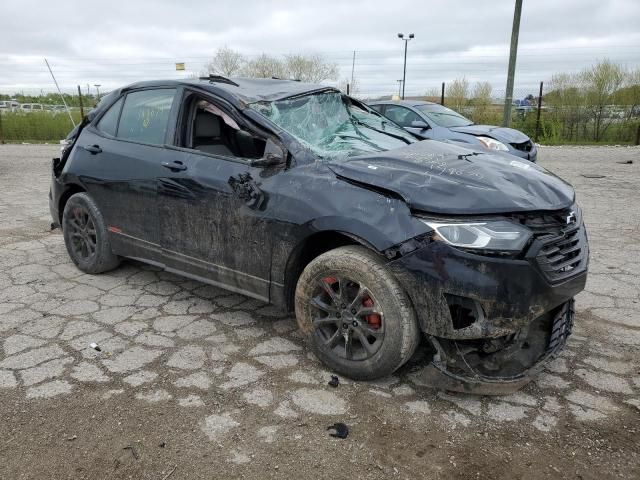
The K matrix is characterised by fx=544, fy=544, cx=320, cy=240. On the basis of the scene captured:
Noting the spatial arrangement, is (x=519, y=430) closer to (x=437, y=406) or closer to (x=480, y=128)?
(x=437, y=406)

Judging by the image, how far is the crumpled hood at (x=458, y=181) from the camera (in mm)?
2750

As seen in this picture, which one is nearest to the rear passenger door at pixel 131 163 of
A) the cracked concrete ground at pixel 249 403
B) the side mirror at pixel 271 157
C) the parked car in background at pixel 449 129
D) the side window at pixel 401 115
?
the cracked concrete ground at pixel 249 403

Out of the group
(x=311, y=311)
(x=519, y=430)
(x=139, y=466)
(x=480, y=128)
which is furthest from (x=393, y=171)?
(x=480, y=128)

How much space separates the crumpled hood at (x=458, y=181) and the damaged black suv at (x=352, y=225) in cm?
1

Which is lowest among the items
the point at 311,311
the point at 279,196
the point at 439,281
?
the point at 311,311

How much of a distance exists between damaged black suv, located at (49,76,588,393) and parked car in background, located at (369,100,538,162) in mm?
5518

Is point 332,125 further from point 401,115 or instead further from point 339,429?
point 401,115

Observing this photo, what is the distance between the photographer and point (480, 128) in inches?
402

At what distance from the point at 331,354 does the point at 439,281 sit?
2.77 ft

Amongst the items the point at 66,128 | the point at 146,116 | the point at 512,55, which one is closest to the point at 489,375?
the point at 146,116

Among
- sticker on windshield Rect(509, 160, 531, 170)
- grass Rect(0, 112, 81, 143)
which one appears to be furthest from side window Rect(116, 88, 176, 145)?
Answer: grass Rect(0, 112, 81, 143)

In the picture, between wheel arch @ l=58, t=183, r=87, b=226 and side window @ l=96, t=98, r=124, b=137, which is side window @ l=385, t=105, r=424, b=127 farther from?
wheel arch @ l=58, t=183, r=87, b=226

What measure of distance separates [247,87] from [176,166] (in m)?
0.77

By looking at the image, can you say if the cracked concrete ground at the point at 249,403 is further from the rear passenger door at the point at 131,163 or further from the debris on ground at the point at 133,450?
the rear passenger door at the point at 131,163
